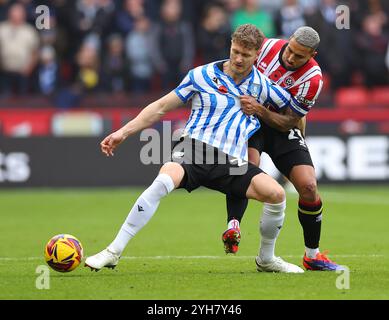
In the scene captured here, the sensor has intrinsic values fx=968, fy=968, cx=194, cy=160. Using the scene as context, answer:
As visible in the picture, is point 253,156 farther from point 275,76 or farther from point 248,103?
point 275,76

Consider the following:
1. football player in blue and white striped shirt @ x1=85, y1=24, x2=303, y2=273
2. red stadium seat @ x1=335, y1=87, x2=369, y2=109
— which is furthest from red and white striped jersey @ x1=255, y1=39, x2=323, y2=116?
red stadium seat @ x1=335, y1=87, x2=369, y2=109

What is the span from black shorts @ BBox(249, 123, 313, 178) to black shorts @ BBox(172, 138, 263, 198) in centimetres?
54

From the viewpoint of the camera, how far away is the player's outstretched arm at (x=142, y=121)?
26.2 ft

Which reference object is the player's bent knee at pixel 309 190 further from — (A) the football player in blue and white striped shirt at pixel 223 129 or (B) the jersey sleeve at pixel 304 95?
(B) the jersey sleeve at pixel 304 95

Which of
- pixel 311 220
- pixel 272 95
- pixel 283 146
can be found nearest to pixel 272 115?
pixel 272 95

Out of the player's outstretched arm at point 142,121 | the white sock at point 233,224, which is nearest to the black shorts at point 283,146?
the white sock at point 233,224

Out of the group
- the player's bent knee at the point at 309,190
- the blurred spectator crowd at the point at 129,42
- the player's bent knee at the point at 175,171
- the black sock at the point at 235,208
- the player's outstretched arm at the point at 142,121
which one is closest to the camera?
the player's outstretched arm at the point at 142,121

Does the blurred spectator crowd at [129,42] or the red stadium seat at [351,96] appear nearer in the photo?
the blurred spectator crowd at [129,42]

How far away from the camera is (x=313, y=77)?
340 inches

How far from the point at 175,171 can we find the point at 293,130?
1.36m

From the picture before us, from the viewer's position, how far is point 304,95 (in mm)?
8625

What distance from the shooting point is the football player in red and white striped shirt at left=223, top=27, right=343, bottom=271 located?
848 centimetres

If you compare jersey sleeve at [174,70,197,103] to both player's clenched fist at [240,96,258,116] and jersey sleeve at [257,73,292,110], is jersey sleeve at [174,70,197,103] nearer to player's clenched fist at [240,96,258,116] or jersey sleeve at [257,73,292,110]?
player's clenched fist at [240,96,258,116]

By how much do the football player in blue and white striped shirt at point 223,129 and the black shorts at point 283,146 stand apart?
0.37 m
